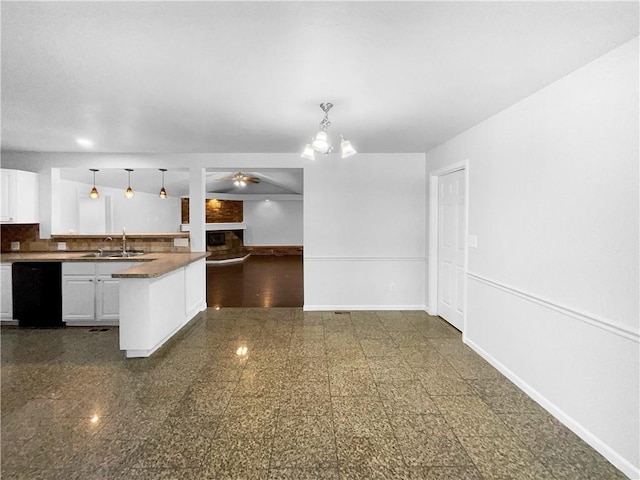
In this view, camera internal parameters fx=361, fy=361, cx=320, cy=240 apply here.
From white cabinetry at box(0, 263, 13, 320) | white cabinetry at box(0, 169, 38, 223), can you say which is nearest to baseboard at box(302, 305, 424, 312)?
white cabinetry at box(0, 263, 13, 320)

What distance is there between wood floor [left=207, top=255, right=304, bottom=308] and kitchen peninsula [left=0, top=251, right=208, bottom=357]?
115cm

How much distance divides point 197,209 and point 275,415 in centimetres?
343

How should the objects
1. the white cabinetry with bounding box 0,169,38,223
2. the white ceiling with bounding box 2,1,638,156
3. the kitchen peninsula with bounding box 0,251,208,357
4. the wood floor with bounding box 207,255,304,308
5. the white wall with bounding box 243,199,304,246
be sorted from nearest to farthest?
the white ceiling with bounding box 2,1,638,156 < the kitchen peninsula with bounding box 0,251,208,357 < the white cabinetry with bounding box 0,169,38,223 < the wood floor with bounding box 207,255,304,308 < the white wall with bounding box 243,199,304,246

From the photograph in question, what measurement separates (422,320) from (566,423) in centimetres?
237

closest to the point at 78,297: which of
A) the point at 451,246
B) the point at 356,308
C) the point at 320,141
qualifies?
the point at 356,308

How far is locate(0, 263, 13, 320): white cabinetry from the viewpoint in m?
4.33

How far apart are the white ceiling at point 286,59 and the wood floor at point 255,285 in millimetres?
3041

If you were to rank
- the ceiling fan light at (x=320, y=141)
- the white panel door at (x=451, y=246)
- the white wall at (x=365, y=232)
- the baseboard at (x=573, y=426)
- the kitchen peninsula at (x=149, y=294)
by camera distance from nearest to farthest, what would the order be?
the baseboard at (x=573, y=426) → the ceiling fan light at (x=320, y=141) → the kitchen peninsula at (x=149, y=294) → the white panel door at (x=451, y=246) → the white wall at (x=365, y=232)

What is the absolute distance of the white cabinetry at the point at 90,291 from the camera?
440 centimetres

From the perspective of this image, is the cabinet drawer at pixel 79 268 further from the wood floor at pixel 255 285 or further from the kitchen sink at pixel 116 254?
the wood floor at pixel 255 285

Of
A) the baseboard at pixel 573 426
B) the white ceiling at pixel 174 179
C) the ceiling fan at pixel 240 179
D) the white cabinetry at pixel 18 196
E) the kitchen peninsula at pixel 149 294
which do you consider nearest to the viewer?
the baseboard at pixel 573 426

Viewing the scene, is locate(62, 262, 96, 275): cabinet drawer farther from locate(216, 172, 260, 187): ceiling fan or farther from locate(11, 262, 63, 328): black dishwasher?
locate(216, 172, 260, 187): ceiling fan

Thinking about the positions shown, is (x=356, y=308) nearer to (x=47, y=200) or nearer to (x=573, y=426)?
(x=573, y=426)

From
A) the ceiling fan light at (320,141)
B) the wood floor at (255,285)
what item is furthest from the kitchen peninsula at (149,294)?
the ceiling fan light at (320,141)
